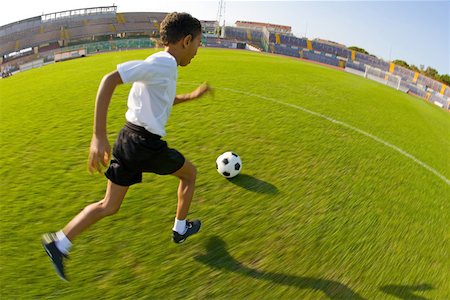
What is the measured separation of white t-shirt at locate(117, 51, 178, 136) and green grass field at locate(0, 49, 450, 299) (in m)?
1.23

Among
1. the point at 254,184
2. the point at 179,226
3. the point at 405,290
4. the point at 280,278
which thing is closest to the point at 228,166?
the point at 254,184

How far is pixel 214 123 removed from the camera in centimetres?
563

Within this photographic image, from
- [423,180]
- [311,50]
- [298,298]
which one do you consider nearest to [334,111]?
[423,180]

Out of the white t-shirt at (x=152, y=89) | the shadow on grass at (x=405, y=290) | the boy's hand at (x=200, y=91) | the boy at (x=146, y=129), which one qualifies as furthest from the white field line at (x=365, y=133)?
the white t-shirt at (x=152, y=89)

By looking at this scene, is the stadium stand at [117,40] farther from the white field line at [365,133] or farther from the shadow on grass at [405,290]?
the shadow on grass at [405,290]

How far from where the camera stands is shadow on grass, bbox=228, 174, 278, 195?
379cm

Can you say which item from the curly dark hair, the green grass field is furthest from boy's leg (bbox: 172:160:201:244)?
the curly dark hair

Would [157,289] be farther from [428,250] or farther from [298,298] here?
[428,250]

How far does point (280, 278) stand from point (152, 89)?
74.9 inches

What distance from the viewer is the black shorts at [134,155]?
221cm

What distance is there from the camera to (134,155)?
221cm

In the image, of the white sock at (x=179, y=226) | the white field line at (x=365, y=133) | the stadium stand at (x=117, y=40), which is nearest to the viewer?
the white sock at (x=179, y=226)

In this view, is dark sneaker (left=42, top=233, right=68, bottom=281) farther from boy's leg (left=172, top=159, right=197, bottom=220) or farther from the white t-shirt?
the white t-shirt

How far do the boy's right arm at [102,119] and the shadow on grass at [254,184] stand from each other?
7.11ft
